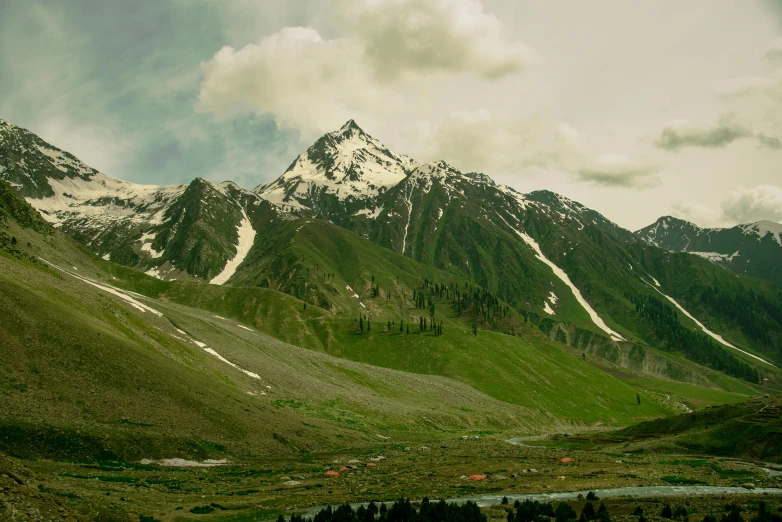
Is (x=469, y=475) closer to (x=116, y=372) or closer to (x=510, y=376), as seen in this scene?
(x=116, y=372)

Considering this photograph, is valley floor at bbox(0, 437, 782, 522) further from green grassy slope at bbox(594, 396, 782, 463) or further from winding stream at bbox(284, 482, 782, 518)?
green grassy slope at bbox(594, 396, 782, 463)

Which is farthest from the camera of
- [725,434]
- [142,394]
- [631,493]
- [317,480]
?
[725,434]

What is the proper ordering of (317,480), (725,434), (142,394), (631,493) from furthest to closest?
(725,434), (142,394), (317,480), (631,493)

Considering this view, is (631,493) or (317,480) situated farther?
(317,480)

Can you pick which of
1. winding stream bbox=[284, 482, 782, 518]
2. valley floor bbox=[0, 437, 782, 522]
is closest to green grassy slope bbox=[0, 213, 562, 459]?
valley floor bbox=[0, 437, 782, 522]

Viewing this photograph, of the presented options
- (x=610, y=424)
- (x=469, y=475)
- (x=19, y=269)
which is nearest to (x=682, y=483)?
(x=469, y=475)

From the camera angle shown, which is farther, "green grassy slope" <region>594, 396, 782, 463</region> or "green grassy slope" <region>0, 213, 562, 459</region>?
"green grassy slope" <region>594, 396, 782, 463</region>

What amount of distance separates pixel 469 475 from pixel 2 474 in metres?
40.4

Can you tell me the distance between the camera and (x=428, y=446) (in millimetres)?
77250

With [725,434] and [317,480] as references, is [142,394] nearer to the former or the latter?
[317,480]

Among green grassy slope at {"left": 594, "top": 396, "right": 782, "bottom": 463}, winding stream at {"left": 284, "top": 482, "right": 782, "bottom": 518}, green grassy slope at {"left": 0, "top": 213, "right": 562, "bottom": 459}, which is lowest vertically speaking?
green grassy slope at {"left": 0, "top": 213, "right": 562, "bottom": 459}

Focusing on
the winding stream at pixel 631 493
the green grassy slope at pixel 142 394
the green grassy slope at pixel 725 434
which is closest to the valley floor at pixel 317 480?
the winding stream at pixel 631 493

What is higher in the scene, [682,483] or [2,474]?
[682,483]

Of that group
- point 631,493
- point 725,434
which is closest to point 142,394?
point 631,493
